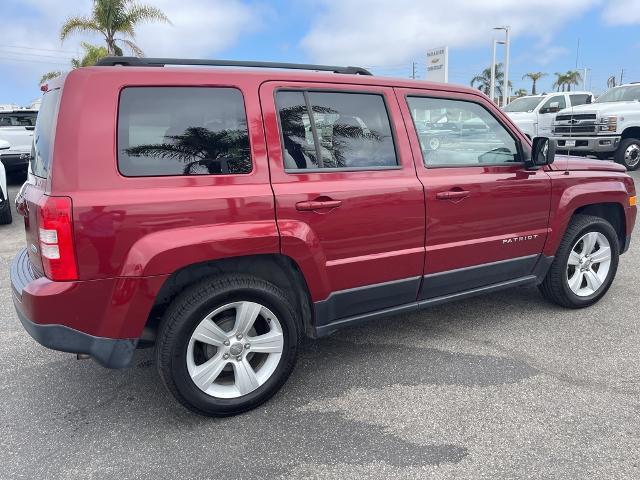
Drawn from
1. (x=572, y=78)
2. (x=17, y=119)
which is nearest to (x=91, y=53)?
(x=17, y=119)

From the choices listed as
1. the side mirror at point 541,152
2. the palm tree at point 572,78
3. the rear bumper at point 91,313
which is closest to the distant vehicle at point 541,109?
the side mirror at point 541,152

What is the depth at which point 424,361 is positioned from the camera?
332 centimetres

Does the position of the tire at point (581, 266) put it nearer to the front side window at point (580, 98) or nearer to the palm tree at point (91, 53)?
the front side window at point (580, 98)

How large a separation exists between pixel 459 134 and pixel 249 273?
5.93 ft

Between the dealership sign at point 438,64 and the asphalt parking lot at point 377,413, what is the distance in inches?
646

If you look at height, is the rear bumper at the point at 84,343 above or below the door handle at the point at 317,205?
below

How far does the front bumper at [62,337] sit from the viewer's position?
92.8 inches

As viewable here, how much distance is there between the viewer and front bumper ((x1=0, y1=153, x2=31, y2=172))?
10781 millimetres

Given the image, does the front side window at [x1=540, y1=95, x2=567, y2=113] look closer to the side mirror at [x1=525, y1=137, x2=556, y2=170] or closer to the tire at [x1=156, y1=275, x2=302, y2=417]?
the side mirror at [x1=525, y1=137, x2=556, y2=170]

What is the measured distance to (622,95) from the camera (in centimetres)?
1305

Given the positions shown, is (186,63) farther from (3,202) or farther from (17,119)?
(17,119)

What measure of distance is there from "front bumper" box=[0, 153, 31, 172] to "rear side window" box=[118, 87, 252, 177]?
10135 millimetres

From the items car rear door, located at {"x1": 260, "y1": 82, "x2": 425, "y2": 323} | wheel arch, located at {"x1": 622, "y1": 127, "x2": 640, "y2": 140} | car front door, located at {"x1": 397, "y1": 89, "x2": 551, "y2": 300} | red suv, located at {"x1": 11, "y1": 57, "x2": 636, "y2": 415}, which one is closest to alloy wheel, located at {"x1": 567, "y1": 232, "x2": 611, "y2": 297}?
car front door, located at {"x1": 397, "y1": 89, "x2": 551, "y2": 300}

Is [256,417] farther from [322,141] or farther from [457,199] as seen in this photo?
[457,199]
